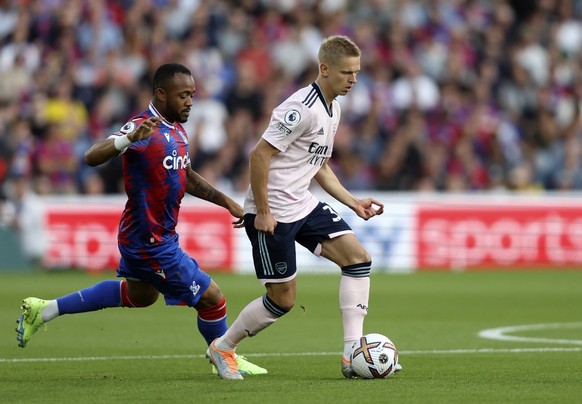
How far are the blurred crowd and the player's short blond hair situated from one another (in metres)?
13.2

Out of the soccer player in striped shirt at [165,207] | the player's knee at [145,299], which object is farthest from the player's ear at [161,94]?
the player's knee at [145,299]

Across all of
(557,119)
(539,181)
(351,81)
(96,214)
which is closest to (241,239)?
(96,214)

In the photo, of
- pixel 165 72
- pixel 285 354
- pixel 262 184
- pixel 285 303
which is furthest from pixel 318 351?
pixel 165 72

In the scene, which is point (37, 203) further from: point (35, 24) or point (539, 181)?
point (539, 181)

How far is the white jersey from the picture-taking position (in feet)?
28.5

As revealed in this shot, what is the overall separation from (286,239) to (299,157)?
1.95 ft

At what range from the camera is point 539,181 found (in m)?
23.8

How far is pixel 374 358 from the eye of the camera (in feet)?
27.8

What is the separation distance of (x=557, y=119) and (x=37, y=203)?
423 inches

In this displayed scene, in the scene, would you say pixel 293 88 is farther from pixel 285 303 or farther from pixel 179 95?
pixel 285 303

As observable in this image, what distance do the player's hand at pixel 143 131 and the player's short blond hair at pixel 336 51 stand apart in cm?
140

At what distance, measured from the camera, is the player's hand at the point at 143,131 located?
8.00m

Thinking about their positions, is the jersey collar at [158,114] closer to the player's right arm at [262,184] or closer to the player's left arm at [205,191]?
the player's left arm at [205,191]

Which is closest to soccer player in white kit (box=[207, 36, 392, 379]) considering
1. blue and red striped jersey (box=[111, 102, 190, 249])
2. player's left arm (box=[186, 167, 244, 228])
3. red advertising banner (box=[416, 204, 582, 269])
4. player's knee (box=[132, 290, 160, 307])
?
player's left arm (box=[186, 167, 244, 228])
